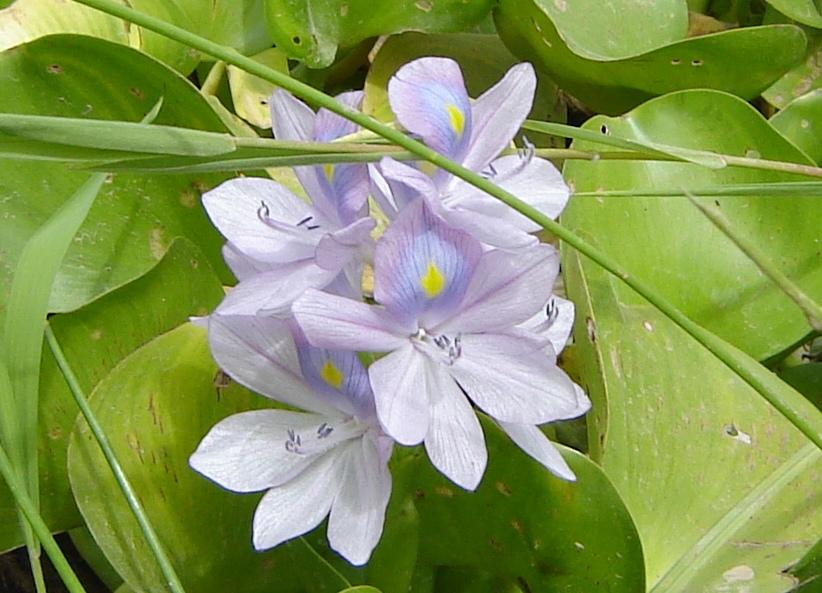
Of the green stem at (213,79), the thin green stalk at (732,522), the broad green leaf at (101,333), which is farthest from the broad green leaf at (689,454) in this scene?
the green stem at (213,79)

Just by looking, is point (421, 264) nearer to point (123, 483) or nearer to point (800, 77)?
point (123, 483)

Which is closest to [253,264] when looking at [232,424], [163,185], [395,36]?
[232,424]

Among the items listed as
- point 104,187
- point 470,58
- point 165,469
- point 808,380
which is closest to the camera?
point 165,469

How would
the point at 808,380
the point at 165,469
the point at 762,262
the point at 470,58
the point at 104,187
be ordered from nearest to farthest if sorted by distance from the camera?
the point at 762,262, the point at 165,469, the point at 104,187, the point at 808,380, the point at 470,58

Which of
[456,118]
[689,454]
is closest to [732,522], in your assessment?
[689,454]

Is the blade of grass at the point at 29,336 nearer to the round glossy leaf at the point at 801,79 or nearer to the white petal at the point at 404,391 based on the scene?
the white petal at the point at 404,391

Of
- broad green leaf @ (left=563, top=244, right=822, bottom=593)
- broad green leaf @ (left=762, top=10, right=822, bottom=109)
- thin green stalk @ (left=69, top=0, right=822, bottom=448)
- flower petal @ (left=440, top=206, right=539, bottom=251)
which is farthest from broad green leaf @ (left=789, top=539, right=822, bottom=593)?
broad green leaf @ (left=762, top=10, right=822, bottom=109)

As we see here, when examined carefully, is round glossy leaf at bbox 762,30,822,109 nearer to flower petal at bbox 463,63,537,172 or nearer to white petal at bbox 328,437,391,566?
flower petal at bbox 463,63,537,172
